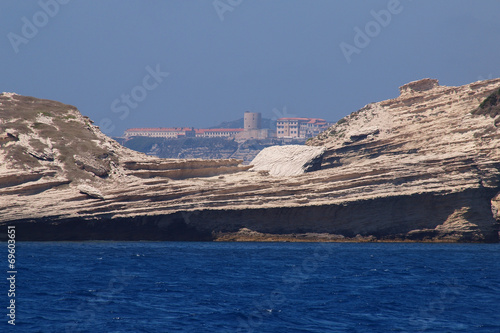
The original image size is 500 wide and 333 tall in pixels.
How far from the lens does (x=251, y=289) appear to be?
38312mm

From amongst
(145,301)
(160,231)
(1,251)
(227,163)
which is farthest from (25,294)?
(227,163)

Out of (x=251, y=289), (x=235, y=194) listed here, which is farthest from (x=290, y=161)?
(x=251, y=289)

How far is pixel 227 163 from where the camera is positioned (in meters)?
69.7

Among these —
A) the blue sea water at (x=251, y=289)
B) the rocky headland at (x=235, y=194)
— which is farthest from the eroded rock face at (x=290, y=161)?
the blue sea water at (x=251, y=289)

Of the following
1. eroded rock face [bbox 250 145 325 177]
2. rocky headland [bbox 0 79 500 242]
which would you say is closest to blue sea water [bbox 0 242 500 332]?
rocky headland [bbox 0 79 500 242]

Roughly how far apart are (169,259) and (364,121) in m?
37.8

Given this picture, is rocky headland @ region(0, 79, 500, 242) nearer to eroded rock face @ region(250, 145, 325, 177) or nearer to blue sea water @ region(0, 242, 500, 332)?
blue sea water @ region(0, 242, 500, 332)

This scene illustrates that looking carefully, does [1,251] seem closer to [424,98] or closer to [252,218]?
[252,218]

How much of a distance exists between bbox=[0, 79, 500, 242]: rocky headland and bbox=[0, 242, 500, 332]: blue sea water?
3.80 metres

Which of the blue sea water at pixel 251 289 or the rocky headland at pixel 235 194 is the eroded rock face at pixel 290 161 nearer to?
the rocky headland at pixel 235 194

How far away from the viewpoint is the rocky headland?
5962 cm

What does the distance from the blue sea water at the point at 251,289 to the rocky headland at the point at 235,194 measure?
12.5 ft

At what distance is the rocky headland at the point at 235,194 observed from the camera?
59.6 m

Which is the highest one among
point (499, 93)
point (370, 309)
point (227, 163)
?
point (499, 93)
